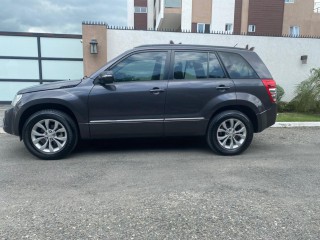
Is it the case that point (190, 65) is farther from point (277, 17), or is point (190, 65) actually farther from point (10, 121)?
point (277, 17)

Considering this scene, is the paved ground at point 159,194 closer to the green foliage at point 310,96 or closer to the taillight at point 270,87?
the taillight at point 270,87

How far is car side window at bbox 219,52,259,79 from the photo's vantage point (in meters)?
5.25

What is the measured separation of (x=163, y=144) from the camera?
5922 millimetres

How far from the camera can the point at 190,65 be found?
5.18 m

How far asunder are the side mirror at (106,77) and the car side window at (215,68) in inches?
68.5

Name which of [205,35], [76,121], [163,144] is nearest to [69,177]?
[76,121]

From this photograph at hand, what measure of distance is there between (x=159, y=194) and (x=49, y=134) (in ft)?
7.53

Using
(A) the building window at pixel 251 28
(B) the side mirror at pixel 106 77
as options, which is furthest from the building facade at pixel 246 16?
(B) the side mirror at pixel 106 77

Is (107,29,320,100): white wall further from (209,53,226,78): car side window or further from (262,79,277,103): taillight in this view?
(262,79,277,103): taillight

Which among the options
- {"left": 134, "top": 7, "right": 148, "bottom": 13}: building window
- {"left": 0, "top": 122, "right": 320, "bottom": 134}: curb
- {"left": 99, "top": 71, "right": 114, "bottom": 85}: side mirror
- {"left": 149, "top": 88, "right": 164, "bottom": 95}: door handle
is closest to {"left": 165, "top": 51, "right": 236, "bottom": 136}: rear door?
{"left": 149, "top": 88, "right": 164, "bottom": 95}: door handle

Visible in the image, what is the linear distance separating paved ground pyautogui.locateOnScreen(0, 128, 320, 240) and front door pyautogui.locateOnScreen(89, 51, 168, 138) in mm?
507

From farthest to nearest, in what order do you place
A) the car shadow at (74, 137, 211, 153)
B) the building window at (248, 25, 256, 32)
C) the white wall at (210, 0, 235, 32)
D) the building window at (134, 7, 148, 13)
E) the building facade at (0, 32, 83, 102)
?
1. the building window at (134, 7, 148, 13)
2. the building window at (248, 25, 256, 32)
3. the white wall at (210, 0, 235, 32)
4. the building facade at (0, 32, 83, 102)
5. the car shadow at (74, 137, 211, 153)

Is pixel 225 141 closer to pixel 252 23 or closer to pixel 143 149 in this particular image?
pixel 143 149

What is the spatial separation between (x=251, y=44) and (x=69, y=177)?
9.63 meters
